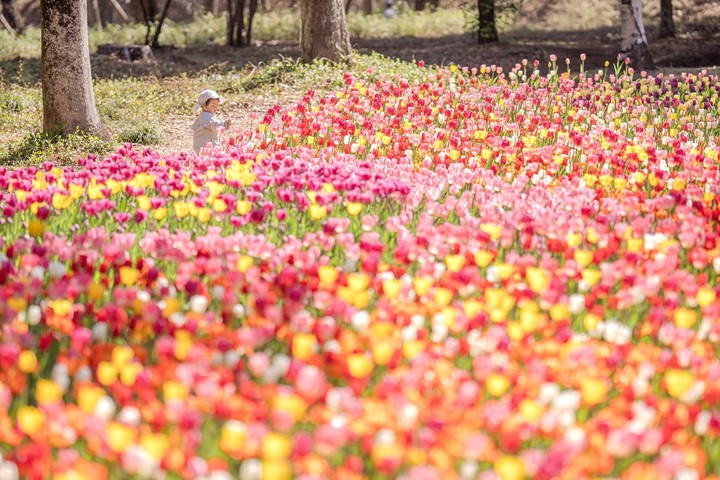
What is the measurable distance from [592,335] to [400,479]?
141cm

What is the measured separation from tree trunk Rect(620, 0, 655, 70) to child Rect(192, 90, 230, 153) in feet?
31.9

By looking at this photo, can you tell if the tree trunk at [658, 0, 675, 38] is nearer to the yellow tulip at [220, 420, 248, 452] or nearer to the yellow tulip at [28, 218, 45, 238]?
the yellow tulip at [28, 218, 45, 238]

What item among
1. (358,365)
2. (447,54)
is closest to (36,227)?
(358,365)

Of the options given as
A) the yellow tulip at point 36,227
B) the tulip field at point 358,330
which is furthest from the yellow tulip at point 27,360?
the yellow tulip at point 36,227

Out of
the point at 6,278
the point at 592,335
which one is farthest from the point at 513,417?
the point at 6,278

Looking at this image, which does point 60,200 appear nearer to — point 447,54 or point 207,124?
point 207,124

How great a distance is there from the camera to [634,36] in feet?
53.4

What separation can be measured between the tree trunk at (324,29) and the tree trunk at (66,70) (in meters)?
5.12

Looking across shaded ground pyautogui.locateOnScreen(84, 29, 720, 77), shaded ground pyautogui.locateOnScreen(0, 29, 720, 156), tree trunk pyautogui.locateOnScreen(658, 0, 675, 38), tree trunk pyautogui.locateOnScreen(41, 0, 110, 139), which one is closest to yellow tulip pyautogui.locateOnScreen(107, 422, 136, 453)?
tree trunk pyautogui.locateOnScreen(41, 0, 110, 139)

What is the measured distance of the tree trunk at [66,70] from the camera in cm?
984

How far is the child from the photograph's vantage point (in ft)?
28.7

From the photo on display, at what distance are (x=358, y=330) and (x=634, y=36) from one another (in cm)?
1391

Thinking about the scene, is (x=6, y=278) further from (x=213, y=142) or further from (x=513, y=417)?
(x=213, y=142)

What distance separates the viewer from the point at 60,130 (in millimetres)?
10031
